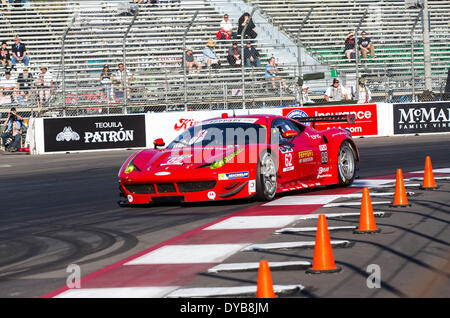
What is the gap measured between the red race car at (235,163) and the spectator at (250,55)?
564 inches

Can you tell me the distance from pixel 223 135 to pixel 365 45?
57.0ft

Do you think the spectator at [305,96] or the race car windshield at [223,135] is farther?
the spectator at [305,96]

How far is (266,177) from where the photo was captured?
1100cm

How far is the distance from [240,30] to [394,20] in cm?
636

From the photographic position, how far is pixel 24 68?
26.8m

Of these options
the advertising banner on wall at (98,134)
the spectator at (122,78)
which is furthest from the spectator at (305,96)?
the spectator at (122,78)

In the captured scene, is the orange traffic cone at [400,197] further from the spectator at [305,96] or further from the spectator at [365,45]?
the spectator at [365,45]

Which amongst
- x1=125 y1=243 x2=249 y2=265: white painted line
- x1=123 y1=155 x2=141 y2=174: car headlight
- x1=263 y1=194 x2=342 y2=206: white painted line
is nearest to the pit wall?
x1=263 y1=194 x2=342 y2=206: white painted line

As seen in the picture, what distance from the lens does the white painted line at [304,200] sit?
10837 millimetres

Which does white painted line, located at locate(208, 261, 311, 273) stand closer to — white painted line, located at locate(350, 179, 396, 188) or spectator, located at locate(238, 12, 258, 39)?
white painted line, located at locate(350, 179, 396, 188)

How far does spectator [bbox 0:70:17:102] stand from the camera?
26.0 m
